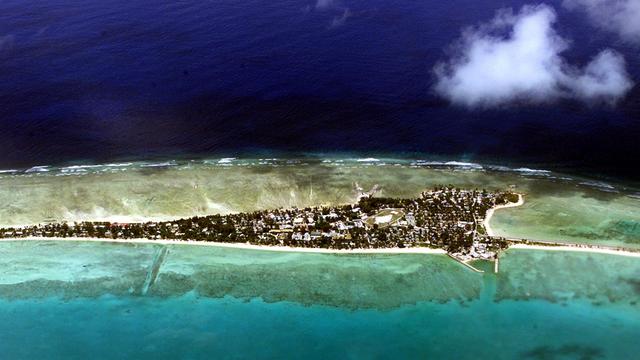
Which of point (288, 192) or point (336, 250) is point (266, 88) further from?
point (336, 250)

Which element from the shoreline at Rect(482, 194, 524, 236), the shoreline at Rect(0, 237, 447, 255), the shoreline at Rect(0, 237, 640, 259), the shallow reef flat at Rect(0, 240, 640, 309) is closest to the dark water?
the shoreline at Rect(482, 194, 524, 236)

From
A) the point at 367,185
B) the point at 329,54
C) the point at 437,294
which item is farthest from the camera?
the point at 329,54

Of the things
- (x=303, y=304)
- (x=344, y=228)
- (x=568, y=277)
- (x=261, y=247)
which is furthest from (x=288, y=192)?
(x=568, y=277)

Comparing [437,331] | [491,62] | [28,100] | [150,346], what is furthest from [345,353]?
[28,100]

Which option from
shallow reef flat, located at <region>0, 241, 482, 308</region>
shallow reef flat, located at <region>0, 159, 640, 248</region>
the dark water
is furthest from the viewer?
the dark water

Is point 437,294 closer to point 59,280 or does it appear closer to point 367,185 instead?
point 367,185

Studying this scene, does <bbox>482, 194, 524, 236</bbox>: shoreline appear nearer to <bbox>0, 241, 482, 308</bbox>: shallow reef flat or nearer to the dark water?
<bbox>0, 241, 482, 308</bbox>: shallow reef flat
